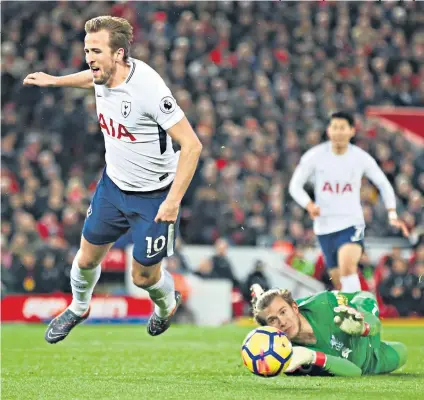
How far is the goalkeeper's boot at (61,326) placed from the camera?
870cm

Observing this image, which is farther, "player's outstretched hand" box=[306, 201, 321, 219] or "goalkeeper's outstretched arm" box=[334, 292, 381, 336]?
"player's outstretched hand" box=[306, 201, 321, 219]

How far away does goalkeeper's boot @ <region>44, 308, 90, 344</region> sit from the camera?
8695 millimetres

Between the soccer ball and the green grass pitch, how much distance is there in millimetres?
160

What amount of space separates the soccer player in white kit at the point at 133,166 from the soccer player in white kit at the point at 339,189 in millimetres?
2941

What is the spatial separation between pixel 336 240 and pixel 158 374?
358cm

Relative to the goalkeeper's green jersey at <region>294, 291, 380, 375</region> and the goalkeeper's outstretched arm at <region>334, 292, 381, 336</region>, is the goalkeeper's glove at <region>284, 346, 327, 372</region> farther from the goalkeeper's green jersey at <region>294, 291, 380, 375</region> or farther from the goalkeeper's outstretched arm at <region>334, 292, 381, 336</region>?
the goalkeeper's outstretched arm at <region>334, 292, 381, 336</region>

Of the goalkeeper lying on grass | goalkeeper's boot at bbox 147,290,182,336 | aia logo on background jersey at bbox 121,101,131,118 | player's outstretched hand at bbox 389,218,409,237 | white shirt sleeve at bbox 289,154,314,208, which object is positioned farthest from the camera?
white shirt sleeve at bbox 289,154,314,208

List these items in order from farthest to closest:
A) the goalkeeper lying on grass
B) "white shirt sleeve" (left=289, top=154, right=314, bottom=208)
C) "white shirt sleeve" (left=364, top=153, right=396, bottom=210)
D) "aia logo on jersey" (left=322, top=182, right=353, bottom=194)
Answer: "aia logo on jersey" (left=322, top=182, right=353, bottom=194) < "white shirt sleeve" (left=289, top=154, right=314, bottom=208) < "white shirt sleeve" (left=364, top=153, right=396, bottom=210) < the goalkeeper lying on grass

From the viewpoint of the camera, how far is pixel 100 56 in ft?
25.4

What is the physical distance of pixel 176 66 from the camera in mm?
20203

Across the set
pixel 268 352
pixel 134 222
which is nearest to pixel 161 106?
pixel 134 222

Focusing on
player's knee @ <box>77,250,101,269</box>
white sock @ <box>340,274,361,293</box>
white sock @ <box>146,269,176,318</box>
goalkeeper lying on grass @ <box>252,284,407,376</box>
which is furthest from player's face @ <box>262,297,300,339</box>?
white sock @ <box>340,274,361,293</box>

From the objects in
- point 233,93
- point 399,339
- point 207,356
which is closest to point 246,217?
point 233,93

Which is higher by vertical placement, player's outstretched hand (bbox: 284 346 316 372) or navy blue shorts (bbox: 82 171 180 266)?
navy blue shorts (bbox: 82 171 180 266)
